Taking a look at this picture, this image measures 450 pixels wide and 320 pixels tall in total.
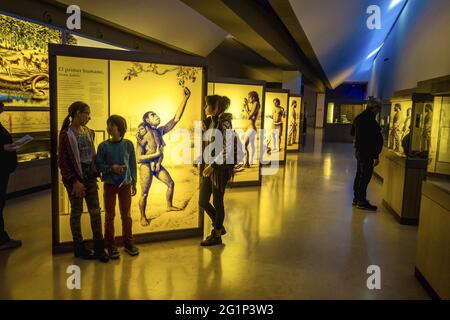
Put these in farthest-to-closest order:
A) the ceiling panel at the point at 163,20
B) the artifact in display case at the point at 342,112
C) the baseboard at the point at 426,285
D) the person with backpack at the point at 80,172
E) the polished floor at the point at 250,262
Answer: the artifact in display case at the point at 342,112 → the ceiling panel at the point at 163,20 → the person with backpack at the point at 80,172 → the polished floor at the point at 250,262 → the baseboard at the point at 426,285

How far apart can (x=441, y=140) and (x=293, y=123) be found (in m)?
11.0

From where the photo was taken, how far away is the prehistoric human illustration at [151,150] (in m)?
4.51

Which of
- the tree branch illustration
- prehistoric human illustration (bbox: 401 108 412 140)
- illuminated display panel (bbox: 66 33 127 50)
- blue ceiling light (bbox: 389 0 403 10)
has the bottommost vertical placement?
prehistoric human illustration (bbox: 401 108 412 140)

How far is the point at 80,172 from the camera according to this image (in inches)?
152

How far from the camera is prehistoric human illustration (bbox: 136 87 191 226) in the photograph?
4.51 m

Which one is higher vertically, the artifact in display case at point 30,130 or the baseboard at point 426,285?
the artifact in display case at point 30,130

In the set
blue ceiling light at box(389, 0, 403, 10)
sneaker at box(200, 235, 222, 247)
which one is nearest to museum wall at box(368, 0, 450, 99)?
blue ceiling light at box(389, 0, 403, 10)

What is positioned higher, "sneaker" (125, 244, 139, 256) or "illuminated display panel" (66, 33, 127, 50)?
"illuminated display panel" (66, 33, 127, 50)

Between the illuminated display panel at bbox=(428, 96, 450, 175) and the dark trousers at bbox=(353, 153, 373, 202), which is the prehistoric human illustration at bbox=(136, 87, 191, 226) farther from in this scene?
the dark trousers at bbox=(353, 153, 373, 202)

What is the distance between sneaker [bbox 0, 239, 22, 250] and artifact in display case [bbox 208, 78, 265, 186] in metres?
4.35

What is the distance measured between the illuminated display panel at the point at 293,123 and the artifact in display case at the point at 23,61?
925 centimetres

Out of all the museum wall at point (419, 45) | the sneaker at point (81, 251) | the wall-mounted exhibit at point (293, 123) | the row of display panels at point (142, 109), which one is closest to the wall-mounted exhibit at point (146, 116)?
the row of display panels at point (142, 109)

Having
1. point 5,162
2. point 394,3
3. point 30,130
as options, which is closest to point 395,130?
point 394,3

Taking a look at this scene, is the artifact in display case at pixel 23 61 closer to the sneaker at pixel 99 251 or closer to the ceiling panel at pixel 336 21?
the sneaker at pixel 99 251
